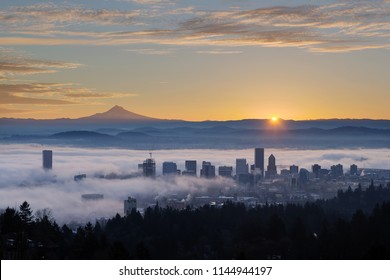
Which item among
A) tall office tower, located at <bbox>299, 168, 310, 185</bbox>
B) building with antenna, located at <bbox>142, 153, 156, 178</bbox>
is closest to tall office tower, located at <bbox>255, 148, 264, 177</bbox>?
building with antenna, located at <bbox>142, 153, 156, 178</bbox>

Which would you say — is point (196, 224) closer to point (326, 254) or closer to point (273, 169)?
point (326, 254)

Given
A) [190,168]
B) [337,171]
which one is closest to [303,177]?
[337,171]

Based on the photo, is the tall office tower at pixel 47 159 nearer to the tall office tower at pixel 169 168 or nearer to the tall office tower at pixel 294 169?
the tall office tower at pixel 169 168

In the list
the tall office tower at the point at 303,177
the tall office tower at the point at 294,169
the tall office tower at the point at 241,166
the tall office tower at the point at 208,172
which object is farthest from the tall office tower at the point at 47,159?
the tall office tower at the point at 303,177

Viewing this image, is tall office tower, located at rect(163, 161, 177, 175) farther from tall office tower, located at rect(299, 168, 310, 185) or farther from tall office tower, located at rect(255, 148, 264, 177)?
tall office tower, located at rect(299, 168, 310, 185)
